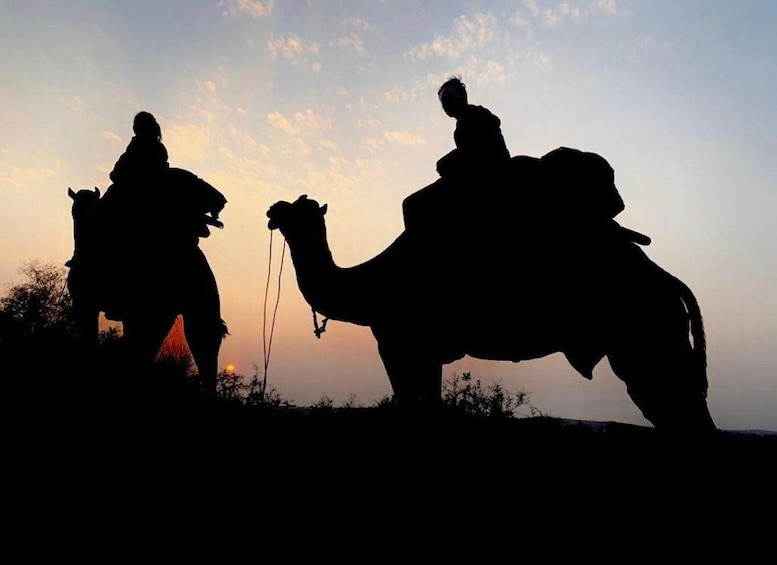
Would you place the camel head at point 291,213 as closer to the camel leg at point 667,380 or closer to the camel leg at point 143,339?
the camel leg at point 143,339

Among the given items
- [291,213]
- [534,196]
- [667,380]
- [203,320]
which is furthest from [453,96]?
[203,320]

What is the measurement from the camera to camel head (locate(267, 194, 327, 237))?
15.3ft

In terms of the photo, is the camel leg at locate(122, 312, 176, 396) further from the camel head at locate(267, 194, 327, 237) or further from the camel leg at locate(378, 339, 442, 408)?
the camel leg at locate(378, 339, 442, 408)

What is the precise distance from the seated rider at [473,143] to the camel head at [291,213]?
1270 millimetres

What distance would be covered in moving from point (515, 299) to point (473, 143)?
1515 mm

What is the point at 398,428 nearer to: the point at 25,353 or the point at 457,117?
the point at 457,117

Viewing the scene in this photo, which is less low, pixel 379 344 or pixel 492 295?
pixel 492 295

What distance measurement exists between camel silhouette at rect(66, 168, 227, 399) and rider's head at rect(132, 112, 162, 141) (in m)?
0.59

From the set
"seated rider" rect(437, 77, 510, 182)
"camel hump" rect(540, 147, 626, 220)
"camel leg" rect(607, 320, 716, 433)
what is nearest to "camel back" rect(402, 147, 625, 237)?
"camel hump" rect(540, 147, 626, 220)

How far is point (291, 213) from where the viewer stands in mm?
4656

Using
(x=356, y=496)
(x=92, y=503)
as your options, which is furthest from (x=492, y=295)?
(x=92, y=503)

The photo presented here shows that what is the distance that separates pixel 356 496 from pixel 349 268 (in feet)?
8.42

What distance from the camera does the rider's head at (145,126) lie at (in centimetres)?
643

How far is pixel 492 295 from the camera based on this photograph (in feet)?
13.2
